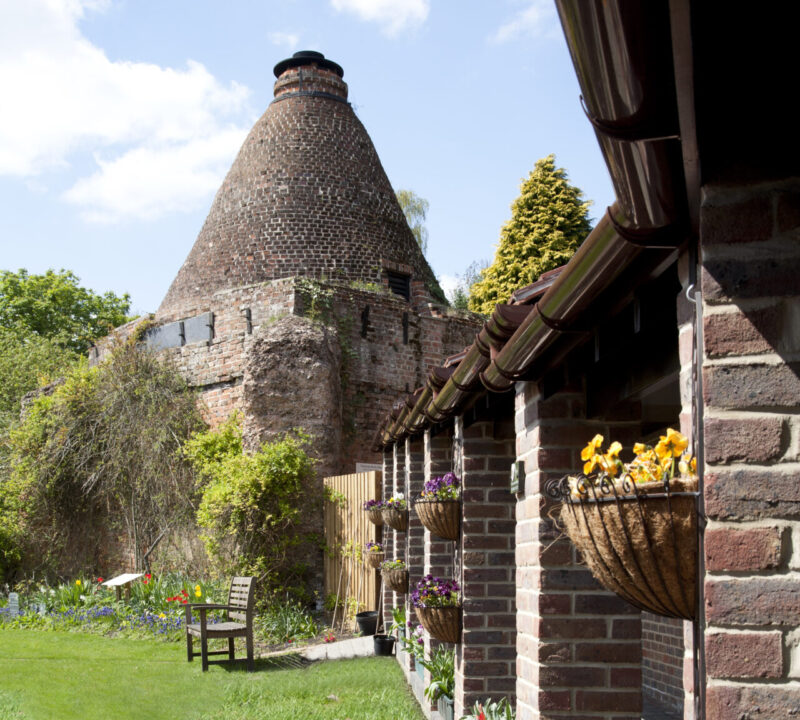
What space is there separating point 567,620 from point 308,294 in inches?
502

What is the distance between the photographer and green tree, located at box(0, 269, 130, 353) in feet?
112

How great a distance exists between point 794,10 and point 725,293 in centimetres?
65

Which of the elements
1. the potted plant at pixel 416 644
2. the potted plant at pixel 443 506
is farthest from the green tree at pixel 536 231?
the potted plant at pixel 443 506

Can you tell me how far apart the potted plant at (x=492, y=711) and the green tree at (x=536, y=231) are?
17.5 m

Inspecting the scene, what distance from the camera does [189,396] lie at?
55.3ft

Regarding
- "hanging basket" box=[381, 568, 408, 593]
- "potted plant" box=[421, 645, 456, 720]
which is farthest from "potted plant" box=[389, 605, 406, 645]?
"potted plant" box=[421, 645, 456, 720]

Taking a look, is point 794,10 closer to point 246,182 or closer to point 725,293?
point 725,293

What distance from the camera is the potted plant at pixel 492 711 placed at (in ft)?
16.6

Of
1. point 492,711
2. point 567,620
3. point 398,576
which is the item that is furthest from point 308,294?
point 567,620

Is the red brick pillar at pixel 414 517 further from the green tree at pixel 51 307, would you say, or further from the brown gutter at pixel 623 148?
the green tree at pixel 51 307

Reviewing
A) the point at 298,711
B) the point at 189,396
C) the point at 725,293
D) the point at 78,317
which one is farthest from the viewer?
the point at 78,317

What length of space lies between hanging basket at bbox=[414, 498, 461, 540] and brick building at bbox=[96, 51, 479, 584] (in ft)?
29.2

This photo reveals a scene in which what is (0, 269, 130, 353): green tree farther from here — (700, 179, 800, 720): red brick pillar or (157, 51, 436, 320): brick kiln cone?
(700, 179, 800, 720): red brick pillar

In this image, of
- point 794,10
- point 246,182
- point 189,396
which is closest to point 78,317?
point 246,182
